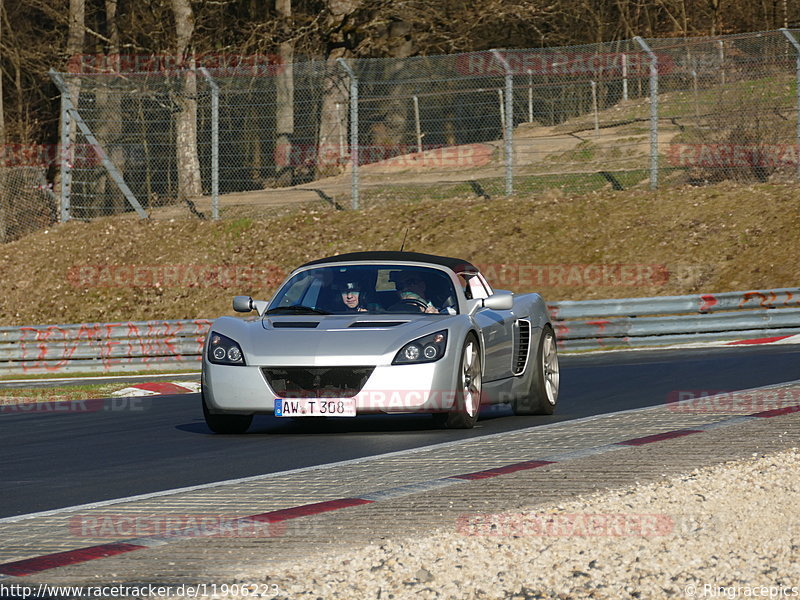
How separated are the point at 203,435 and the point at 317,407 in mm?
1442

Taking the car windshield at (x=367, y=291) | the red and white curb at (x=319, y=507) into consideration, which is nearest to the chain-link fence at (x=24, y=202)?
the car windshield at (x=367, y=291)

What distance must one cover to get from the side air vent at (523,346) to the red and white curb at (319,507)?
74.3 inches

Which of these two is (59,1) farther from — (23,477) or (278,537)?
(278,537)

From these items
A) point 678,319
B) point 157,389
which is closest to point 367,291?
point 157,389

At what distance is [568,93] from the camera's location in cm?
2836

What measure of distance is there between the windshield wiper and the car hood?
282 mm

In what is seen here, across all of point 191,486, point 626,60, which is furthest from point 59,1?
point 191,486

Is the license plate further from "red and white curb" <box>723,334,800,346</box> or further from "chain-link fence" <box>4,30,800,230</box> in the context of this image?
"chain-link fence" <box>4,30,800,230</box>

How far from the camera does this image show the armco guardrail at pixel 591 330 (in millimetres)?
20453

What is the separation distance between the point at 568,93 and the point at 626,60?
2.20 meters

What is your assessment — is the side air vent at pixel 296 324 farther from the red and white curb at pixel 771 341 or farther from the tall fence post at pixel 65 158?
the tall fence post at pixel 65 158

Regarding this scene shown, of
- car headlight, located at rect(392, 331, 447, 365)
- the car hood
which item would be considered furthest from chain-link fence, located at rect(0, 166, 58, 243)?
car headlight, located at rect(392, 331, 447, 365)

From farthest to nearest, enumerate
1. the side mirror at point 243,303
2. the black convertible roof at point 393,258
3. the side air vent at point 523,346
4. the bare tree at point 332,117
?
the bare tree at point 332,117
the side air vent at point 523,346
the black convertible roof at point 393,258
the side mirror at point 243,303

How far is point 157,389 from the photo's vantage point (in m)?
17.3
